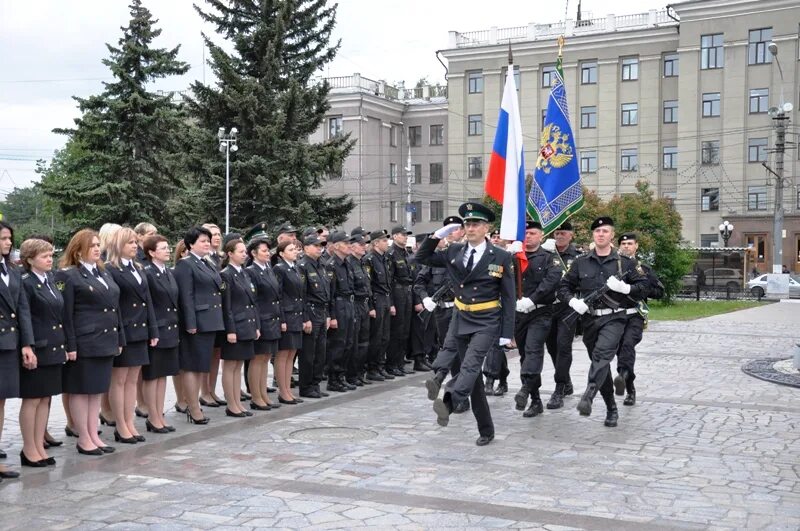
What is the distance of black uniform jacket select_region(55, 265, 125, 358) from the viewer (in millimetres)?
7664

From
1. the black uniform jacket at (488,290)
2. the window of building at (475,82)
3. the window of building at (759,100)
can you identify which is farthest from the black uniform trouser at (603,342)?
the window of building at (475,82)

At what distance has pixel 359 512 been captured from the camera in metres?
5.97

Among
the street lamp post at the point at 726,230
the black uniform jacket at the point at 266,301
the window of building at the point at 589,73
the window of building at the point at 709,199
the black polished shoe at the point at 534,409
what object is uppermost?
the window of building at the point at 589,73

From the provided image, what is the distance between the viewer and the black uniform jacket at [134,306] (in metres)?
8.37

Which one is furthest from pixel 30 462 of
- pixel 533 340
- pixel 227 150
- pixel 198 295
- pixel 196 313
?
pixel 227 150

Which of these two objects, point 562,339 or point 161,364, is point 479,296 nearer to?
point 562,339

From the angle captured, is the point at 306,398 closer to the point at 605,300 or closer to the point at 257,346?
the point at 257,346

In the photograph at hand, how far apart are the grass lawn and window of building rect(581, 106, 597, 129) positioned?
22.7 metres

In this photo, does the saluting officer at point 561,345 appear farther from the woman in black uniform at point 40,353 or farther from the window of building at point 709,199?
the window of building at point 709,199

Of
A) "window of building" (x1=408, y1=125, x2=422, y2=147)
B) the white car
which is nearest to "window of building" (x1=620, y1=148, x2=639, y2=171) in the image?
the white car

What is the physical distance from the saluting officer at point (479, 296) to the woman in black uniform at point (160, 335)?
8.74 feet

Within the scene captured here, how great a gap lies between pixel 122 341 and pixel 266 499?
2.60 meters

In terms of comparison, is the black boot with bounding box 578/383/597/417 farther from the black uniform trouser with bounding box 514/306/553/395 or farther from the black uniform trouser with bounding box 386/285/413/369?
the black uniform trouser with bounding box 386/285/413/369

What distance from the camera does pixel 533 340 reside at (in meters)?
9.91
